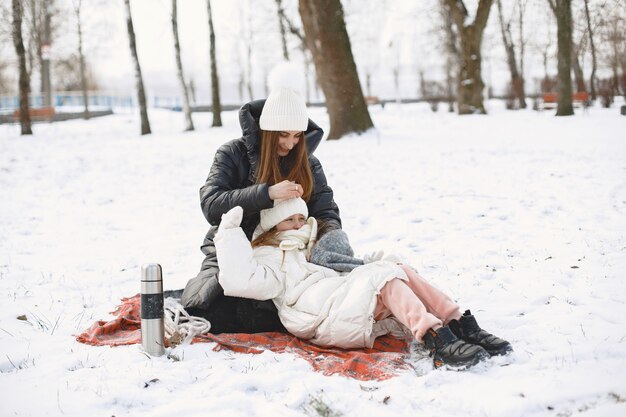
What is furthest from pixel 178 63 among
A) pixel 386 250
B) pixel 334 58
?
pixel 386 250

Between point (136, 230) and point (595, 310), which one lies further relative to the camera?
point (136, 230)

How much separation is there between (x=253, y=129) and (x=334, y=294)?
1260 mm

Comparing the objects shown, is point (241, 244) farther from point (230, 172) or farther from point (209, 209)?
point (230, 172)

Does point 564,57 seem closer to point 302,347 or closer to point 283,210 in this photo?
point 283,210

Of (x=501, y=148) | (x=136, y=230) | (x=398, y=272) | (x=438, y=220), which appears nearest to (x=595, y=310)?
(x=398, y=272)

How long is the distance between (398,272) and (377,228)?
130 inches

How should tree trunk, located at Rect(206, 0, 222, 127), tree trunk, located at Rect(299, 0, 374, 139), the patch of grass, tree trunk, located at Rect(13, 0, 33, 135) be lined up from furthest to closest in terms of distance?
tree trunk, located at Rect(206, 0, 222, 127)
tree trunk, located at Rect(13, 0, 33, 135)
tree trunk, located at Rect(299, 0, 374, 139)
the patch of grass

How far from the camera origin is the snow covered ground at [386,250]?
2.65m

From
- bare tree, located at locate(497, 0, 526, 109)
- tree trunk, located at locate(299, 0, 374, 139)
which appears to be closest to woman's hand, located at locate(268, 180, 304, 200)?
tree trunk, located at locate(299, 0, 374, 139)

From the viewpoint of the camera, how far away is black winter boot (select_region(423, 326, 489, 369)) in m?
2.86

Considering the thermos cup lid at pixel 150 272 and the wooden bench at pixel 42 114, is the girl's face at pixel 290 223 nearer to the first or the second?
the thermos cup lid at pixel 150 272

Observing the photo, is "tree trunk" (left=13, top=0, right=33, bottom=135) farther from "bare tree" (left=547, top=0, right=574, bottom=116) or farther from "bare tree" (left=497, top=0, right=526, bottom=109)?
"bare tree" (left=497, top=0, right=526, bottom=109)

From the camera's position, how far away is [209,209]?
11.9ft

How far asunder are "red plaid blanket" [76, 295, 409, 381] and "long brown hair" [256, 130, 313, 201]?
1.02 meters
